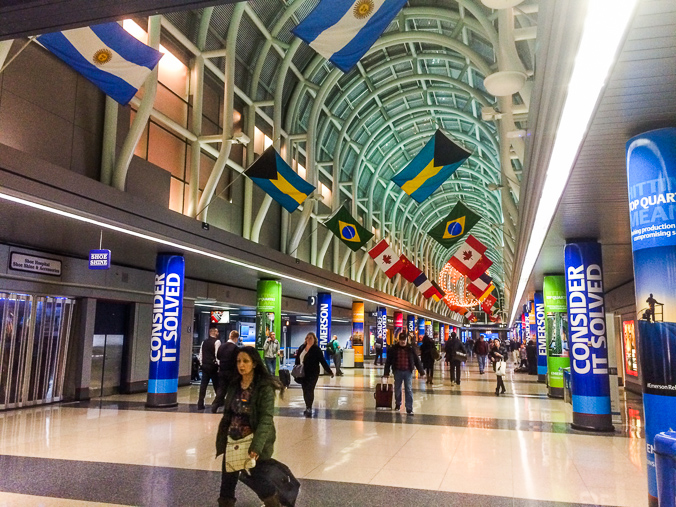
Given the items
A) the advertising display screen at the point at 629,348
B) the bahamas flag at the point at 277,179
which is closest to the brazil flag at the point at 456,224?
the bahamas flag at the point at 277,179

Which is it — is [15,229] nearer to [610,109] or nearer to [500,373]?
[610,109]

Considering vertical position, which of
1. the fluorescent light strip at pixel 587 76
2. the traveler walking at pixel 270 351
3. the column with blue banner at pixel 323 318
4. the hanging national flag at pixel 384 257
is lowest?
the traveler walking at pixel 270 351

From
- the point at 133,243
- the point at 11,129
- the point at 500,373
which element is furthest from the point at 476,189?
the point at 11,129

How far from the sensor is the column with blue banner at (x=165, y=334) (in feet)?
41.1

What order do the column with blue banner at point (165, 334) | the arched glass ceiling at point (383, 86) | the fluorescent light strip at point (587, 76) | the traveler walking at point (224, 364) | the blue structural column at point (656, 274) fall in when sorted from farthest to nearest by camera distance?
the arched glass ceiling at point (383, 86)
the column with blue banner at point (165, 334)
the traveler walking at point (224, 364)
the blue structural column at point (656, 274)
the fluorescent light strip at point (587, 76)

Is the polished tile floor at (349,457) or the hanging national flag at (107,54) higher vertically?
the hanging national flag at (107,54)

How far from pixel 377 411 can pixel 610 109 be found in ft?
28.6

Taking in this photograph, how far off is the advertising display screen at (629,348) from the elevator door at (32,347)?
678 inches

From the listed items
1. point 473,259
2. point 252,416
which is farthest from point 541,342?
point 252,416

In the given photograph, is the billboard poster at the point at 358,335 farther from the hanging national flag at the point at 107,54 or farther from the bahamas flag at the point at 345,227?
the hanging national flag at the point at 107,54

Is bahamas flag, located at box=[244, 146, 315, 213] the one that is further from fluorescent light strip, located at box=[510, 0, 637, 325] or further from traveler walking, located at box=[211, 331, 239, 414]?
fluorescent light strip, located at box=[510, 0, 637, 325]

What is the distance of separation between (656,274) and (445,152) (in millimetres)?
6663

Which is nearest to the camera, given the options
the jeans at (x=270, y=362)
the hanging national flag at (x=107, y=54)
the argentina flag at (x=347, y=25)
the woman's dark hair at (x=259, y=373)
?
the argentina flag at (x=347, y=25)

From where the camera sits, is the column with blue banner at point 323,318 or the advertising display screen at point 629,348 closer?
the advertising display screen at point 629,348
